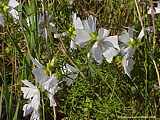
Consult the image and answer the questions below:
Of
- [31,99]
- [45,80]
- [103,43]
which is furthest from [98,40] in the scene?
[31,99]

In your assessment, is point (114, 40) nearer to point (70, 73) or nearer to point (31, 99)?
point (70, 73)

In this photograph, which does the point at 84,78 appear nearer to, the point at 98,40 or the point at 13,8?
the point at 98,40

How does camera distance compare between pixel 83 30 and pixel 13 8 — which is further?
pixel 13 8

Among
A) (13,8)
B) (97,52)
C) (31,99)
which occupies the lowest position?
(31,99)

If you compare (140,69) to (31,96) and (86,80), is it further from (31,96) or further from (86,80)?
(31,96)

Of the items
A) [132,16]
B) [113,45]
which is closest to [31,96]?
[113,45]

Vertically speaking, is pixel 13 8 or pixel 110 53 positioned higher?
pixel 13 8
